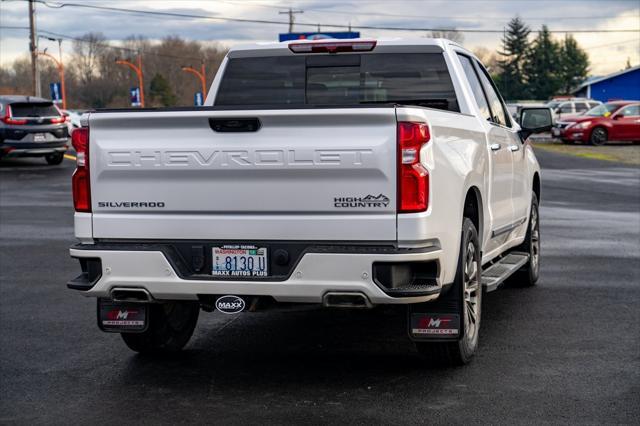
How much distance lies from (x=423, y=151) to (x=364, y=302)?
87cm

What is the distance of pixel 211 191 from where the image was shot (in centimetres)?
568

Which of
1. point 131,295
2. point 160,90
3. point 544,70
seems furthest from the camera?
point 160,90

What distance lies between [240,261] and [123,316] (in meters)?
1.03

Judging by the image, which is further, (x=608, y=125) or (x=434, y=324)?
(x=608, y=125)

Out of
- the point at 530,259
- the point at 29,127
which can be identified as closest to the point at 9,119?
the point at 29,127

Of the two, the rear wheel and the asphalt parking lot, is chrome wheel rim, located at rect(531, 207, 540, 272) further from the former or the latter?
the rear wheel

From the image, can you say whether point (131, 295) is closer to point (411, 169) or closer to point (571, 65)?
point (411, 169)

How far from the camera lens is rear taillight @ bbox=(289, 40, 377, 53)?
7422mm

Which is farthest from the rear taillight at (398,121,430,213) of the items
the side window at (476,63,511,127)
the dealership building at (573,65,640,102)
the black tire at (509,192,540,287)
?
the dealership building at (573,65,640,102)

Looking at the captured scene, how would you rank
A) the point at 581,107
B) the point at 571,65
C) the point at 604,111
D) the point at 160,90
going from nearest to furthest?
the point at 604,111 < the point at 581,107 < the point at 160,90 < the point at 571,65

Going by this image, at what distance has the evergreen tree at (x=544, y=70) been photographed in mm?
131750

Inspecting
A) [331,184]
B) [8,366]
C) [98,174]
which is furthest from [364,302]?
[8,366]

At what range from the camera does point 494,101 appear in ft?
27.6

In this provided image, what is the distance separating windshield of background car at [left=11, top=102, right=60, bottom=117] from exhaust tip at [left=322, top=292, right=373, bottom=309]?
73.8 feet
